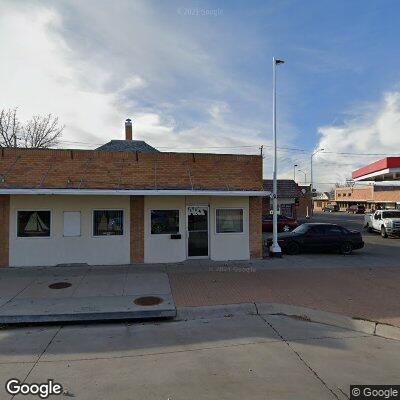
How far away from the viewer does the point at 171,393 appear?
4539 millimetres

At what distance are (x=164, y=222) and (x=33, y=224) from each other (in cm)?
441

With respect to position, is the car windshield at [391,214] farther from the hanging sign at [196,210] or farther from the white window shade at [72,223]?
the white window shade at [72,223]

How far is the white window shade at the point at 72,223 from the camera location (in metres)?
12.8

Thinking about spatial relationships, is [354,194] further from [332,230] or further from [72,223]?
[72,223]

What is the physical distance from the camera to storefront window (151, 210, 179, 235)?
13.3 metres

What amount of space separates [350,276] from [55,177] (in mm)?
10137

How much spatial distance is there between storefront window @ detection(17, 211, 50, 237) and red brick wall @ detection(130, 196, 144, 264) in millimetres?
2835

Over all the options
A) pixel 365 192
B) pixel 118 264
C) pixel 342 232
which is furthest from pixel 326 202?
pixel 118 264

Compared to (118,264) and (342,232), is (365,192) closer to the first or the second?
(342,232)

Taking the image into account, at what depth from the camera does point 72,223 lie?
12.8 meters

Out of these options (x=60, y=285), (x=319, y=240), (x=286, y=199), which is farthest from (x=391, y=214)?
(x=60, y=285)

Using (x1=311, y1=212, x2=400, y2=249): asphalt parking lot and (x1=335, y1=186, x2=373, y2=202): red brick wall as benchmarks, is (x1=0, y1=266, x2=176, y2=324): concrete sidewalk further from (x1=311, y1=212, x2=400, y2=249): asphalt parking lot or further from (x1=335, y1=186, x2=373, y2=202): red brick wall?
(x1=335, y1=186, x2=373, y2=202): red brick wall

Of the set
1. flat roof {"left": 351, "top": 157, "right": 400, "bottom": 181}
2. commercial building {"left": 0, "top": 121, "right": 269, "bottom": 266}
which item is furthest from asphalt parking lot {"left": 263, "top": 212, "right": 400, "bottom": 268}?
flat roof {"left": 351, "top": 157, "right": 400, "bottom": 181}

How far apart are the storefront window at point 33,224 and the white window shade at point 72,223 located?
0.60 meters
